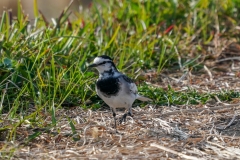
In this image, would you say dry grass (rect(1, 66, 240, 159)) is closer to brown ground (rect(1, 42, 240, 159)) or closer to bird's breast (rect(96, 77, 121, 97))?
brown ground (rect(1, 42, 240, 159))

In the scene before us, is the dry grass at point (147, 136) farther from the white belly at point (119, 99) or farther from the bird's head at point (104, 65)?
the bird's head at point (104, 65)

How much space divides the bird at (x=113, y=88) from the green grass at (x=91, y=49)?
325 mm

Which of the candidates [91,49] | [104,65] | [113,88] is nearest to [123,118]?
[113,88]

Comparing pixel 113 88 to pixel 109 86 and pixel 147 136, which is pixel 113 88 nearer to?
pixel 109 86

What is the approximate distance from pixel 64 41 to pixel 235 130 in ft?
9.03

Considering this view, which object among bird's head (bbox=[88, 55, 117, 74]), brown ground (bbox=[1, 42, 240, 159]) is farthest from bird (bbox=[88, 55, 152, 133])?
brown ground (bbox=[1, 42, 240, 159])

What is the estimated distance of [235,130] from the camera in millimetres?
5387

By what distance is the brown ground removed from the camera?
472 cm

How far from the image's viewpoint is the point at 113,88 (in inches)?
223

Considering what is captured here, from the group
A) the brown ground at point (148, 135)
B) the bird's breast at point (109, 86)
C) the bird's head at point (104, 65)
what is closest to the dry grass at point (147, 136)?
the brown ground at point (148, 135)

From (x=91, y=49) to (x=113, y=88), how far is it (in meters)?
1.99

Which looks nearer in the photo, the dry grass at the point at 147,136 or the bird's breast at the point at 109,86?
the dry grass at the point at 147,136

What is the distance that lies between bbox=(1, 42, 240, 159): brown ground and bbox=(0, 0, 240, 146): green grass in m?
0.17

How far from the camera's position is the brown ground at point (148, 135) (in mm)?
4719
